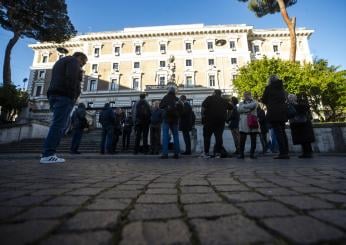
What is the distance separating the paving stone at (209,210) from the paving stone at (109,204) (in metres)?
0.34

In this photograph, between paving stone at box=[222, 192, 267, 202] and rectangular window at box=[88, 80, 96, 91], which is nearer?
paving stone at box=[222, 192, 267, 202]

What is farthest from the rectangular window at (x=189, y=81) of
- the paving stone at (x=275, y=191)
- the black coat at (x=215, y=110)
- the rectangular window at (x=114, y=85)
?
the paving stone at (x=275, y=191)

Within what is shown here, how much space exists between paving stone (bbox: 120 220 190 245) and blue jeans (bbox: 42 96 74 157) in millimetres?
3620

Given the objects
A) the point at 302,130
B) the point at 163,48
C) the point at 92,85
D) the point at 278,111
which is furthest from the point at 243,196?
the point at 163,48

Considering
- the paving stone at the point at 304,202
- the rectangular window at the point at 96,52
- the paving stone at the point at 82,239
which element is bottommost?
→ the paving stone at the point at 82,239

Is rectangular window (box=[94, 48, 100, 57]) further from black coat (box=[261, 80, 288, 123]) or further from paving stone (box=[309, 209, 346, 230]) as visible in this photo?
paving stone (box=[309, 209, 346, 230])

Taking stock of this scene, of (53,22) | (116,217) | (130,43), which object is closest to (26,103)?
(53,22)

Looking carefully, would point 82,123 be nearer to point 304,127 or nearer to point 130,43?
point 304,127

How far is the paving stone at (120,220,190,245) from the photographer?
814mm

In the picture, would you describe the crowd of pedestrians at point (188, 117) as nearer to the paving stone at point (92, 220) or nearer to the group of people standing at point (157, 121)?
the group of people standing at point (157, 121)

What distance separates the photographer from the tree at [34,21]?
1992 cm

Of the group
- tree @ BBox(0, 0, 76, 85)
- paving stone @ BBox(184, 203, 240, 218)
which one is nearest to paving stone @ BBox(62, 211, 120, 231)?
paving stone @ BBox(184, 203, 240, 218)

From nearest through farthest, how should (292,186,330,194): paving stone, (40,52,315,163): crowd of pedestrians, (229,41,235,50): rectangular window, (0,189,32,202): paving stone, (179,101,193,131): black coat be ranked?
(0,189,32,202): paving stone
(292,186,330,194): paving stone
(40,52,315,163): crowd of pedestrians
(179,101,193,131): black coat
(229,41,235,50): rectangular window

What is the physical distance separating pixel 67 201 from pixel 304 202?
1.33 metres
